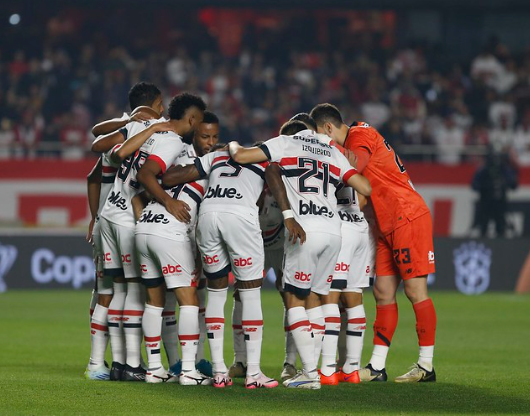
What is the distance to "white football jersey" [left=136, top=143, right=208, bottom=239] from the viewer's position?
751 cm

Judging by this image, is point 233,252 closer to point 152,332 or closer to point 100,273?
point 152,332

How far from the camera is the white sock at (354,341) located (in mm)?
7922

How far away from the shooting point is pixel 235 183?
293 inches

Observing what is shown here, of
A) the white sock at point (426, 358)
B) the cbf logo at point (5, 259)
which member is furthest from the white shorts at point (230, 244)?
the cbf logo at point (5, 259)

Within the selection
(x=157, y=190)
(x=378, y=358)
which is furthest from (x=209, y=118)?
(x=378, y=358)

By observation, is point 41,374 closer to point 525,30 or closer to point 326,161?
point 326,161

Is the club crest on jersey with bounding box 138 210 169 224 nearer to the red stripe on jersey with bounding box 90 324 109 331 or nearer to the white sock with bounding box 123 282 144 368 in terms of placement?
the white sock with bounding box 123 282 144 368

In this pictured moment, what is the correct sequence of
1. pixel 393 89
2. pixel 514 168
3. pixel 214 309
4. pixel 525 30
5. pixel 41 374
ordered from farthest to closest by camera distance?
pixel 525 30 → pixel 393 89 → pixel 514 168 → pixel 41 374 → pixel 214 309

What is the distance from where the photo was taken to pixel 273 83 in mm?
23406

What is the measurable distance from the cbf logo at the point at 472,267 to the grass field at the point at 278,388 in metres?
4.10

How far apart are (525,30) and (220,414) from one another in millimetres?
21514

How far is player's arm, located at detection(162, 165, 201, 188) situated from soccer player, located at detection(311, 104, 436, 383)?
122 centimetres

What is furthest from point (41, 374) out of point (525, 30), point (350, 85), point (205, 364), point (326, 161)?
point (525, 30)

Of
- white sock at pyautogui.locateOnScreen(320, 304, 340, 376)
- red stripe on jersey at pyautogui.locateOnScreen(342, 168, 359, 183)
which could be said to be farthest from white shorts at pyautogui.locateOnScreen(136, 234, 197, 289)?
red stripe on jersey at pyautogui.locateOnScreen(342, 168, 359, 183)
